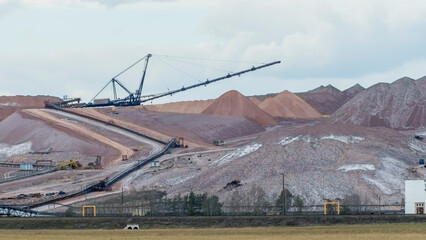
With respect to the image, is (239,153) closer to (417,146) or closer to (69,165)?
(417,146)

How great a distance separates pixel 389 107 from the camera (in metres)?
190

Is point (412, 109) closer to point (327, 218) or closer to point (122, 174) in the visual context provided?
point (122, 174)

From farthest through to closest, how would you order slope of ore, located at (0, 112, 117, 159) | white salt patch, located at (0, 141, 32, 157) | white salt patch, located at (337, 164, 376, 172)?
white salt patch, located at (0, 141, 32, 157), slope of ore, located at (0, 112, 117, 159), white salt patch, located at (337, 164, 376, 172)

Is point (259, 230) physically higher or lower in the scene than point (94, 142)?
lower

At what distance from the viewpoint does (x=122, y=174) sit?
138 meters

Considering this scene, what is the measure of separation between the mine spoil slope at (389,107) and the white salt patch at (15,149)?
54686 millimetres

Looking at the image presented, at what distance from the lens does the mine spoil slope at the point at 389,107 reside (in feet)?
607

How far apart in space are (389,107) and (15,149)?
6863 cm

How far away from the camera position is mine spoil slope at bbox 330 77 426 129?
185m

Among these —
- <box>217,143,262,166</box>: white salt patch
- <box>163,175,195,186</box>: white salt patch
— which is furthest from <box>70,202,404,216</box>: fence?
<box>217,143,262,166</box>: white salt patch

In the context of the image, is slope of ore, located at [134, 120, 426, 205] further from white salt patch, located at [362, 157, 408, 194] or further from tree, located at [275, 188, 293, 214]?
tree, located at [275, 188, 293, 214]

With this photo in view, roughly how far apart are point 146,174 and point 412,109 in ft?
231

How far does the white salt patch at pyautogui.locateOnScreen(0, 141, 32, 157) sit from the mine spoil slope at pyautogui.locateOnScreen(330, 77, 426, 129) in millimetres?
54686

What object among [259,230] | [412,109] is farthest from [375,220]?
[412,109]
